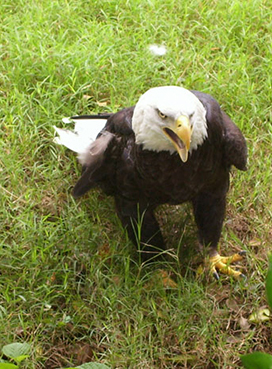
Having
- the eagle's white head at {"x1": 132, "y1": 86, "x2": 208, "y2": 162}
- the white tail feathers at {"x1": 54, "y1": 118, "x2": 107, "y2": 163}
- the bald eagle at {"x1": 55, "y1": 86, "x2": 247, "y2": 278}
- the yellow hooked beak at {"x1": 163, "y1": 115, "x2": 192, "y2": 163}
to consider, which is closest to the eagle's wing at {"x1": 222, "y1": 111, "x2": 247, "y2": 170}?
the bald eagle at {"x1": 55, "y1": 86, "x2": 247, "y2": 278}

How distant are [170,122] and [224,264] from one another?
972 millimetres

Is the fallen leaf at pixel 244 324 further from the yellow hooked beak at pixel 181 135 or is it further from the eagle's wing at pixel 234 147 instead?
the yellow hooked beak at pixel 181 135

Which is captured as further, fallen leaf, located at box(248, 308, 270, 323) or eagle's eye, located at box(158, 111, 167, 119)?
fallen leaf, located at box(248, 308, 270, 323)

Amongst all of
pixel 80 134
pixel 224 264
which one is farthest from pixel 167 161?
pixel 80 134

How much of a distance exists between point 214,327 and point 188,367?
0.22 meters

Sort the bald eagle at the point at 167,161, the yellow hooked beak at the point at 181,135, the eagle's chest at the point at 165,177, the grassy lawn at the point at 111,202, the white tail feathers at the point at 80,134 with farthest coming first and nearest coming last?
the white tail feathers at the point at 80,134 < the grassy lawn at the point at 111,202 < the eagle's chest at the point at 165,177 < the bald eagle at the point at 167,161 < the yellow hooked beak at the point at 181,135

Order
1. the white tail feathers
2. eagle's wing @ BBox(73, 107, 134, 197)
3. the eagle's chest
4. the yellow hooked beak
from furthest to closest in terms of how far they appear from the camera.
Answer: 1. the white tail feathers
2. eagle's wing @ BBox(73, 107, 134, 197)
3. the eagle's chest
4. the yellow hooked beak

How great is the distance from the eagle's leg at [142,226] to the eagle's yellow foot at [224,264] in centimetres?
28

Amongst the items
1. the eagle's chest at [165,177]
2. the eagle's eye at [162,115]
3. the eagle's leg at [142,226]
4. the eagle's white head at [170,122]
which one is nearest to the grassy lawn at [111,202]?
the eagle's leg at [142,226]

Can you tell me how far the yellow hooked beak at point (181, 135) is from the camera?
94.3 inches

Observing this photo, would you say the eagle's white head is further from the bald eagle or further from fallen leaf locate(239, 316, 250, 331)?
fallen leaf locate(239, 316, 250, 331)

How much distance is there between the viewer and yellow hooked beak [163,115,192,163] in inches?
94.3

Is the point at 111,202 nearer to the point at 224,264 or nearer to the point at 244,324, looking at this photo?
the point at 224,264

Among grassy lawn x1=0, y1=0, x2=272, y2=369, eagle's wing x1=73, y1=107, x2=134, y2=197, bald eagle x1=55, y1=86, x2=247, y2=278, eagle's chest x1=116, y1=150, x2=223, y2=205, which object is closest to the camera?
bald eagle x1=55, y1=86, x2=247, y2=278
